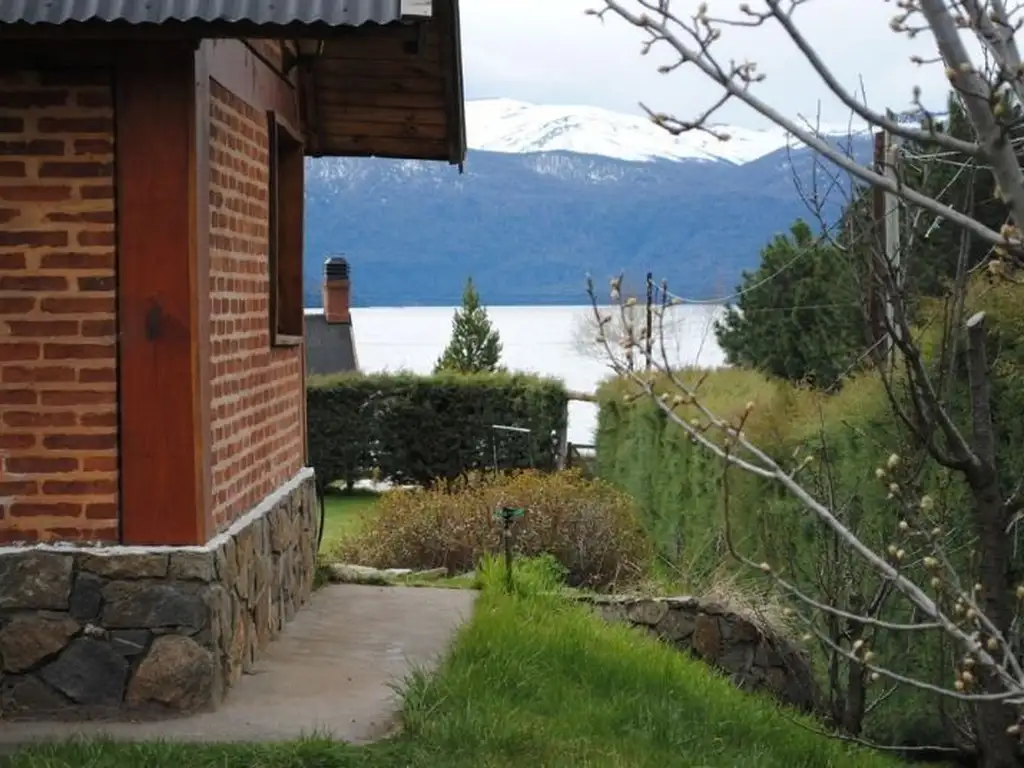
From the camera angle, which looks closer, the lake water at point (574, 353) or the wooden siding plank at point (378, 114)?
the lake water at point (574, 353)

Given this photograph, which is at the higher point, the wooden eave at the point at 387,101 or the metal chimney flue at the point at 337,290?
the wooden eave at the point at 387,101

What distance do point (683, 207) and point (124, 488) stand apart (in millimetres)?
180547

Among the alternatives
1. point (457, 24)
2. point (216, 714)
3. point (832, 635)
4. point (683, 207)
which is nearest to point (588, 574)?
point (832, 635)

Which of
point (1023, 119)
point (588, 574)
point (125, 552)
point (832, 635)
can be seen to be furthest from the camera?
point (588, 574)

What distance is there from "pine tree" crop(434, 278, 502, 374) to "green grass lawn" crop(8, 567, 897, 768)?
28.3 m

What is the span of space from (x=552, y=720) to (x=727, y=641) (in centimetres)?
425

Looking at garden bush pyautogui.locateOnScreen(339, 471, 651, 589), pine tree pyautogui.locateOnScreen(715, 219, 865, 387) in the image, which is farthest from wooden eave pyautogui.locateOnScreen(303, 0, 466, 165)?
pine tree pyautogui.locateOnScreen(715, 219, 865, 387)

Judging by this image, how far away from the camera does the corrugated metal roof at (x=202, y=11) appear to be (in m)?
5.60

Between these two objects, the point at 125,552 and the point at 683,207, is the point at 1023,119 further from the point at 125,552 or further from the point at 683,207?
the point at 683,207

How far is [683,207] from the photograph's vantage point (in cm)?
18362

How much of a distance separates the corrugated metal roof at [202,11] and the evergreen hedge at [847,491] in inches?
74.9

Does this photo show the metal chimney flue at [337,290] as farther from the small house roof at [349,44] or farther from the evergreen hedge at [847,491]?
the small house roof at [349,44]

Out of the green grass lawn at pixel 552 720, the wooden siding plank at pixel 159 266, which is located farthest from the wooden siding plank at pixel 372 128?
the wooden siding plank at pixel 159 266

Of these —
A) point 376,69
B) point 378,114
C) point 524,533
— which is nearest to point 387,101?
point 378,114
